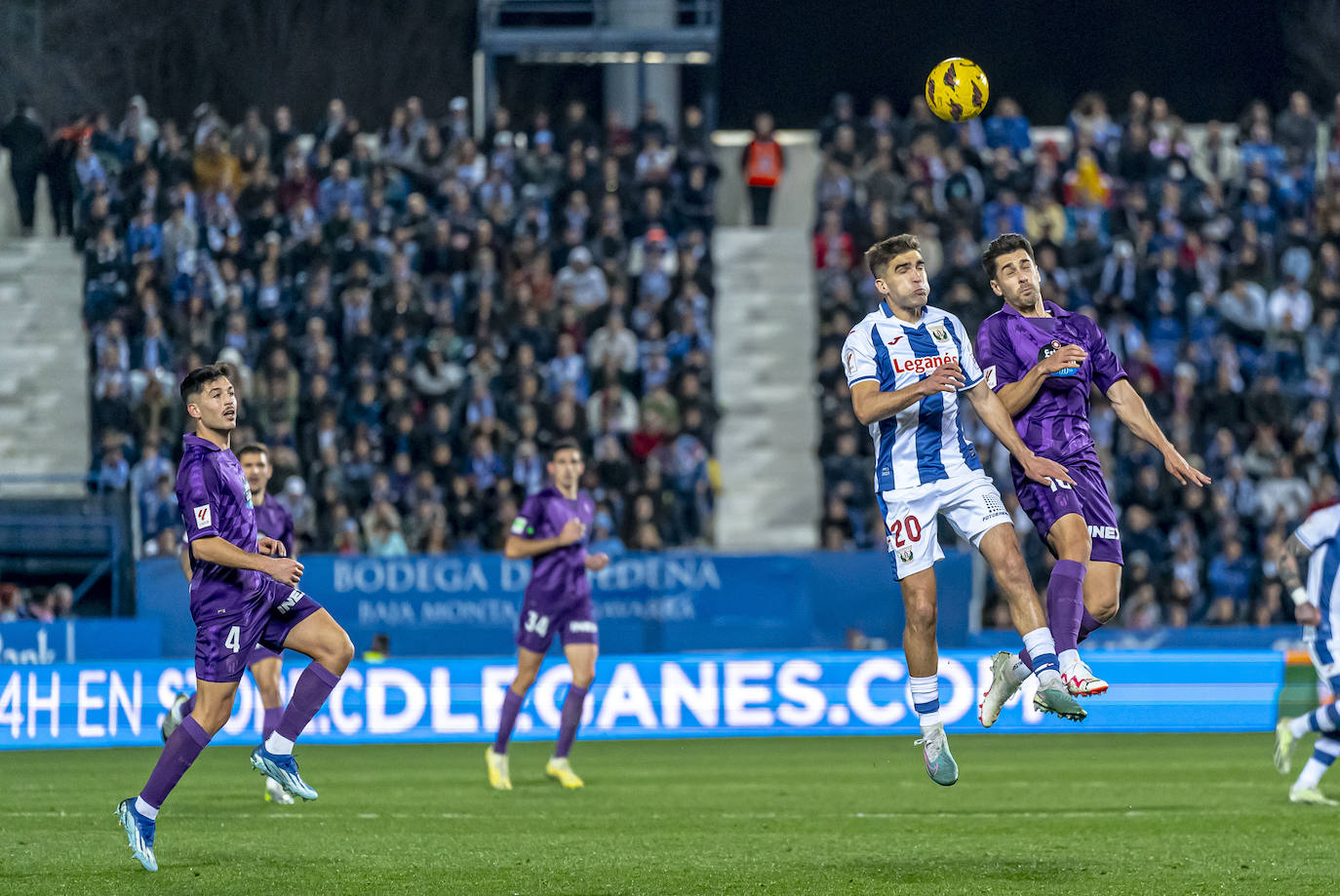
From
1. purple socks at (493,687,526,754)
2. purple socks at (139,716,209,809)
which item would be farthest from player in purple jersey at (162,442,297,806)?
purple socks at (139,716,209,809)

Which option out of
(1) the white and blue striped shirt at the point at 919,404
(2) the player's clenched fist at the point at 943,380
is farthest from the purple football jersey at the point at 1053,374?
(2) the player's clenched fist at the point at 943,380

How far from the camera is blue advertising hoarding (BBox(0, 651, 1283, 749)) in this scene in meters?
17.6

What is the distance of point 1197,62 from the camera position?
3400 cm

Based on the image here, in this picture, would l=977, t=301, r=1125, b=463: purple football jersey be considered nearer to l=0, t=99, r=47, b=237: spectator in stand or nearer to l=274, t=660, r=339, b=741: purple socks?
l=274, t=660, r=339, b=741: purple socks

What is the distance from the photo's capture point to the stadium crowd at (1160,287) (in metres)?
20.9

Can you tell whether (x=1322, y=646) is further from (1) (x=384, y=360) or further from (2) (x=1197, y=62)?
(2) (x=1197, y=62)

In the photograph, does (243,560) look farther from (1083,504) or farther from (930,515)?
(1083,504)

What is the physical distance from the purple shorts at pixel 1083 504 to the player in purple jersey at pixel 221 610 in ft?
11.4

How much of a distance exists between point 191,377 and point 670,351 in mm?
13059

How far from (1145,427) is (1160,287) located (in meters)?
13.8

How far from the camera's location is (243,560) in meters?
9.30

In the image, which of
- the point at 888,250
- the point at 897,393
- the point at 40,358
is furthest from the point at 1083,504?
the point at 40,358

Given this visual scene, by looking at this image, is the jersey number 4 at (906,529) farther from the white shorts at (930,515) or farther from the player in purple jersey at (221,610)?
the player in purple jersey at (221,610)

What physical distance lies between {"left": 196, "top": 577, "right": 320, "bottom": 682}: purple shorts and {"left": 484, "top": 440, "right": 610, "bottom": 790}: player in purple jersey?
4.15m
